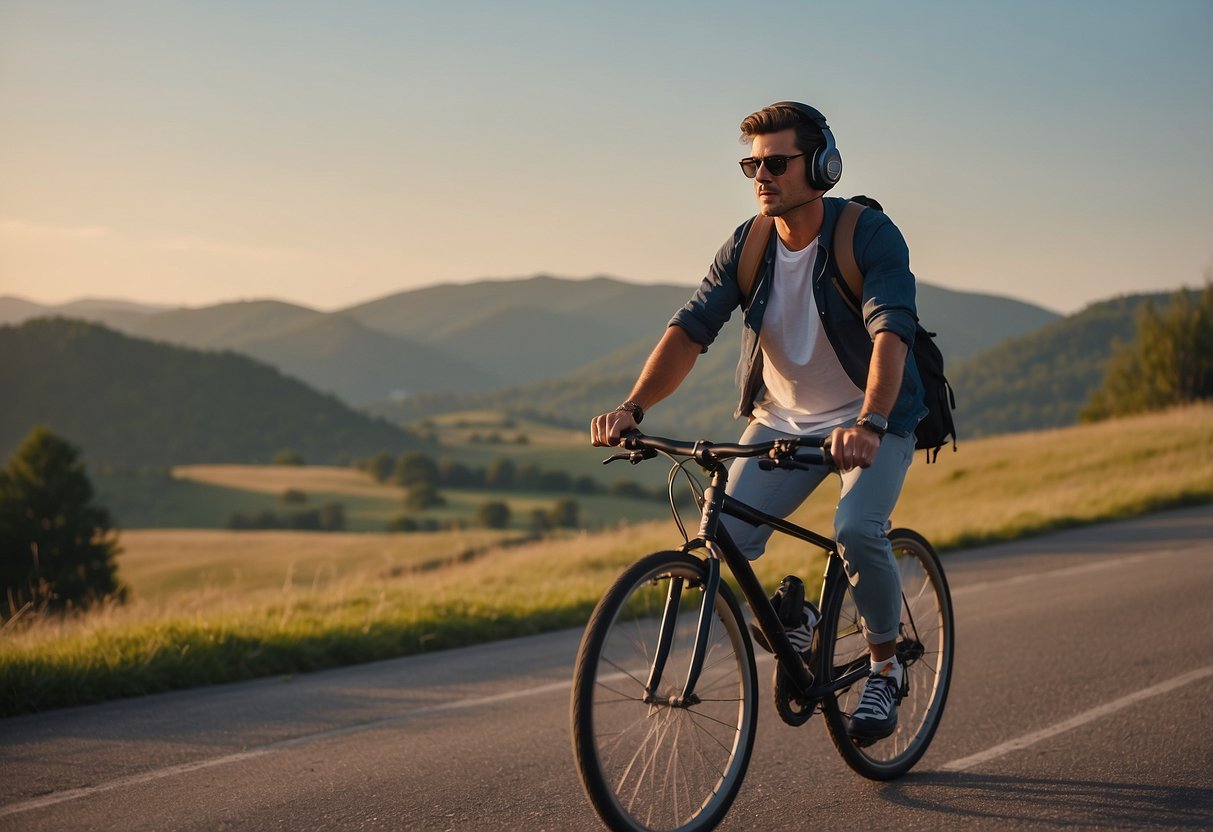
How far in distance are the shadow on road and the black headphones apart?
2254 mm

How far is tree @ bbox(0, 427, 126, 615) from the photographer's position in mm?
57406

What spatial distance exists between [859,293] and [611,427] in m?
0.99

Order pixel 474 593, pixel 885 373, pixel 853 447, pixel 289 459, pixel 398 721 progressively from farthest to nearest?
pixel 289 459, pixel 474 593, pixel 398 721, pixel 885 373, pixel 853 447

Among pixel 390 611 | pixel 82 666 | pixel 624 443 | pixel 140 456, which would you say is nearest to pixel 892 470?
pixel 624 443

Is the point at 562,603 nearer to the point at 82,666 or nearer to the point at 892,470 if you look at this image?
the point at 82,666

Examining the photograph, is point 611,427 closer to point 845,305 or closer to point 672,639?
point 672,639

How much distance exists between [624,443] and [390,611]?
20.4 ft

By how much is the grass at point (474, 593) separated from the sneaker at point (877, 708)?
439 centimetres

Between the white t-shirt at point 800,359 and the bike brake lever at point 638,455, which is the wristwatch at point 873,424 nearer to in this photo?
the white t-shirt at point 800,359

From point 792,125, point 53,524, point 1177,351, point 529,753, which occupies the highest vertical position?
point 1177,351

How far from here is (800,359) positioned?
14.4ft

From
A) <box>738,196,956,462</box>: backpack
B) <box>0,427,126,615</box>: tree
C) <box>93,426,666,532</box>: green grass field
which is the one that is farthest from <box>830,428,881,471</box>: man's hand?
<box>93,426,666,532</box>: green grass field

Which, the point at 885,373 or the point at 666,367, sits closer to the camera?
the point at 885,373

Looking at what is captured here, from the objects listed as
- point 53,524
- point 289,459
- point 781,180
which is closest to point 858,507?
point 781,180
